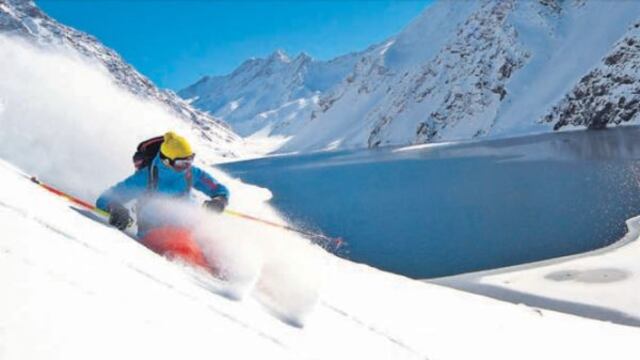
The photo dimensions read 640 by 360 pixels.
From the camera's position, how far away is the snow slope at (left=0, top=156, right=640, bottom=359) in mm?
3938

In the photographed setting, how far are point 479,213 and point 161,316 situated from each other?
32577 mm

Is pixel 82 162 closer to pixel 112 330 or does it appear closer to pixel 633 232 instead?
pixel 112 330

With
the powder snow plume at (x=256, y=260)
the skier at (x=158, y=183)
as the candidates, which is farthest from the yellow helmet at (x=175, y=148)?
the powder snow plume at (x=256, y=260)

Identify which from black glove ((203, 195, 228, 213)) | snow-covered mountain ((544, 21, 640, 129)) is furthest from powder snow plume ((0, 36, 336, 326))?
snow-covered mountain ((544, 21, 640, 129))

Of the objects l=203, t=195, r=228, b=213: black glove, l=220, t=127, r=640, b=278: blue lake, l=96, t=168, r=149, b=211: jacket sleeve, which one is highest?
l=220, t=127, r=640, b=278: blue lake

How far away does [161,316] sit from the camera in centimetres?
477

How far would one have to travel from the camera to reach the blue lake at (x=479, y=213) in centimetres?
2534

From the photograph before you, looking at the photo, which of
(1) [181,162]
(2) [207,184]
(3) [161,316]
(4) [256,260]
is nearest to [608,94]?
(2) [207,184]

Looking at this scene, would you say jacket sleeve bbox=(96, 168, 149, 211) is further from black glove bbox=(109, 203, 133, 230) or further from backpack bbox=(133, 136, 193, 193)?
black glove bbox=(109, 203, 133, 230)

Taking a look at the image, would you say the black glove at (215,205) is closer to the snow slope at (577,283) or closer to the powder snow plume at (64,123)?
the powder snow plume at (64,123)

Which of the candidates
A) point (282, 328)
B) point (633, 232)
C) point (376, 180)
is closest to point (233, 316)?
point (282, 328)

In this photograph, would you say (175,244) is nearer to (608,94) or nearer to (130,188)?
(130,188)

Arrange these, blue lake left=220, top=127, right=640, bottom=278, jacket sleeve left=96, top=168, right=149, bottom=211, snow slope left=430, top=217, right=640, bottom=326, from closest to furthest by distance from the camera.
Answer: jacket sleeve left=96, top=168, right=149, bottom=211, snow slope left=430, top=217, right=640, bottom=326, blue lake left=220, top=127, right=640, bottom=278

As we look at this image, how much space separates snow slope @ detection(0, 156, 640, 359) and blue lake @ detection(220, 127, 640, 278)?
12.9 m
